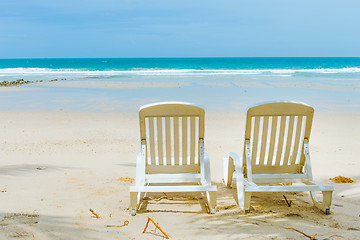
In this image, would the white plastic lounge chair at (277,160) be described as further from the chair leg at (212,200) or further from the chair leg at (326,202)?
the chair leg at (212,200)

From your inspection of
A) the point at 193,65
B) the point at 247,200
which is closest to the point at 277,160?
the point at 247,200

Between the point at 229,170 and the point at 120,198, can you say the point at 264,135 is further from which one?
the point at 120,198

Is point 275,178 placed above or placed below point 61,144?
above

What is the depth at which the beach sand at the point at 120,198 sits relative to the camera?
3025 millimetres

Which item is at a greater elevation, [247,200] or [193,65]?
[247,200]

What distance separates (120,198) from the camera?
3.91 m

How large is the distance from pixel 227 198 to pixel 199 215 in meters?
0.63

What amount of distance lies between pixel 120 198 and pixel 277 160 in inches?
71.2

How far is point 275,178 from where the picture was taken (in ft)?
12.4

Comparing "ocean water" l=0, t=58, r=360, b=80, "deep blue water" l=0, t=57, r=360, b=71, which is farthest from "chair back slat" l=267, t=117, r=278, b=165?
"deep blue water" l=0, t=57, r=360, b=71

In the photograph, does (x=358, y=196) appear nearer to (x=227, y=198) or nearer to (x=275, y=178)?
(x=275, y=178)

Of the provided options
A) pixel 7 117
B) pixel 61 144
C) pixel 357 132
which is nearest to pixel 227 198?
pixel 61 144

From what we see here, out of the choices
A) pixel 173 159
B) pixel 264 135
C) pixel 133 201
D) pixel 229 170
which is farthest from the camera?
pixel 229 170

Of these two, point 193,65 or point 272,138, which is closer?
point 272,138
